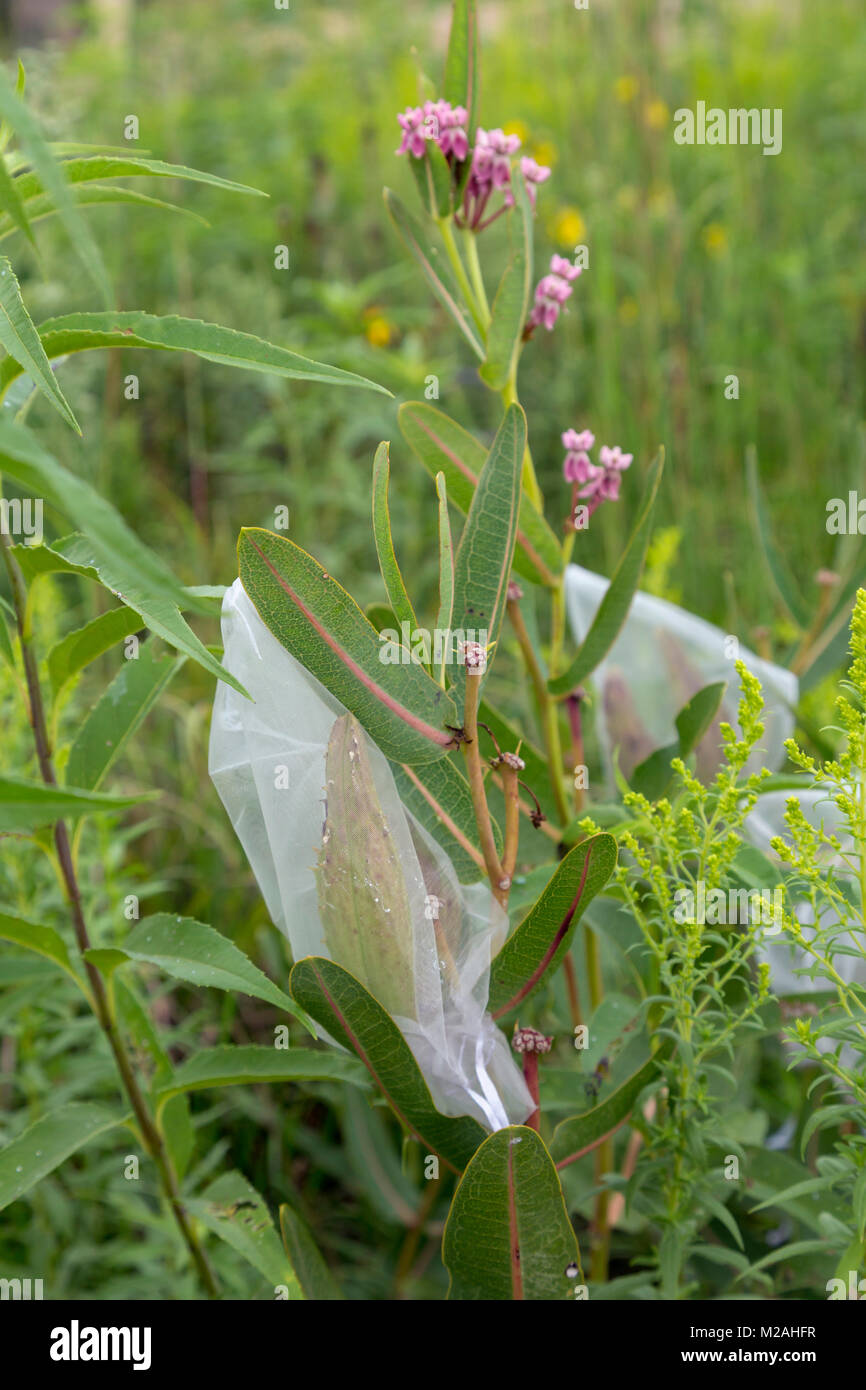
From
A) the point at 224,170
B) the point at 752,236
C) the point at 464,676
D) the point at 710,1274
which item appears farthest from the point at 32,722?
the point at 224,170

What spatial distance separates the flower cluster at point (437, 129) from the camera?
748mm

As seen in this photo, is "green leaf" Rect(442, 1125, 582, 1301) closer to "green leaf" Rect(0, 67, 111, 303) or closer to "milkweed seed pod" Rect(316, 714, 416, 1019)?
"milkweed seed pod" Rect(316, 714, 416, 1019)

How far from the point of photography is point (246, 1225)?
0.78 m

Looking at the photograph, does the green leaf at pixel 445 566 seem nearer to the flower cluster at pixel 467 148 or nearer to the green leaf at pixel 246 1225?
the flower cluster at pixel 467 148

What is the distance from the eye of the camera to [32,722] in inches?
28.4

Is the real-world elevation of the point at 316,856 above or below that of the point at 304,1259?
above

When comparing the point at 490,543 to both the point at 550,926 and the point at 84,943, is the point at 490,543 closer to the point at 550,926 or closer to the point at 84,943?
the point at 550,926

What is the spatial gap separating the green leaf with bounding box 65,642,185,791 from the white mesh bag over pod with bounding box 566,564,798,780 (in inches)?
15.9

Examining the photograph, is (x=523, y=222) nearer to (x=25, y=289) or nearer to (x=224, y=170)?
(x=25, y=289)

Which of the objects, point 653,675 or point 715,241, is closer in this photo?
point 653,675

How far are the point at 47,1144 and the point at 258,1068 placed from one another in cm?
14

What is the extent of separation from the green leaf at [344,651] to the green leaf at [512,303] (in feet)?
0.76

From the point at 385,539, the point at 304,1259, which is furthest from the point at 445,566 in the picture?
the point at 304,1259
